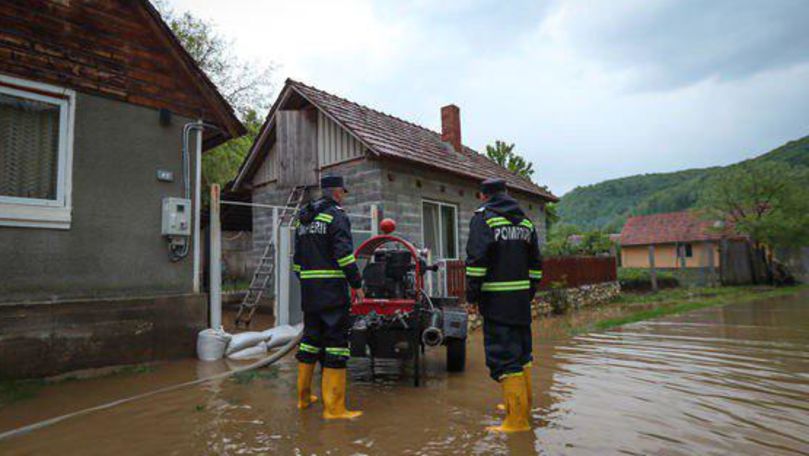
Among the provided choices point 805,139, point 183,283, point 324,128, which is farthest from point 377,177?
point 805,139

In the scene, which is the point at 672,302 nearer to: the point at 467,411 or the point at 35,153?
the point at 467,411

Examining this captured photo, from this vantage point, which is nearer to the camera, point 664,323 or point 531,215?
point 664,323

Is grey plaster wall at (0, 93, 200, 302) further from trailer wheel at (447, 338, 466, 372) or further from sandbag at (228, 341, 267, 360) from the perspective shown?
trailer wheel at (447, 338, 466, 372)

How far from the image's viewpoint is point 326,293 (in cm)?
408

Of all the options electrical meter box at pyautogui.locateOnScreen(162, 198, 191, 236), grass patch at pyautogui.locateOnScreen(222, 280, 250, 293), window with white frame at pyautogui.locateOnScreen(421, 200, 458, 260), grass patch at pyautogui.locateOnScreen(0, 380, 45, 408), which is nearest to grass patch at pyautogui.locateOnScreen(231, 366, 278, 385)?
grass patch at pyautogui.locateOnScreen(0, 380, 45, 408)

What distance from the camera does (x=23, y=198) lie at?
5332 millimetres

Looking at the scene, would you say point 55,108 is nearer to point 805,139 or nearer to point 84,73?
point 84,73

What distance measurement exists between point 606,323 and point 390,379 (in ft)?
21.0

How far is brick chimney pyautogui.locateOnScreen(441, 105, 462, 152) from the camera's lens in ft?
46.8

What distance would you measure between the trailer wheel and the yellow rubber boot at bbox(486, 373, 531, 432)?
1.89 meters

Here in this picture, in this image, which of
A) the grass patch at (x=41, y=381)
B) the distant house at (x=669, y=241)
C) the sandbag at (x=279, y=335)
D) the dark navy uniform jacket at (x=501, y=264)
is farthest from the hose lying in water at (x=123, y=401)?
the distant house at (x=669, y=241)

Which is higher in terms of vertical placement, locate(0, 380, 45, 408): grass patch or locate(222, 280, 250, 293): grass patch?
locate(222, 280, 250, 293): grass patch

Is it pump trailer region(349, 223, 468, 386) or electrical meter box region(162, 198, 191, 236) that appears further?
electrical meter box region(162, 198, 191, 236)

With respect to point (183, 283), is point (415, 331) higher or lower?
lower
